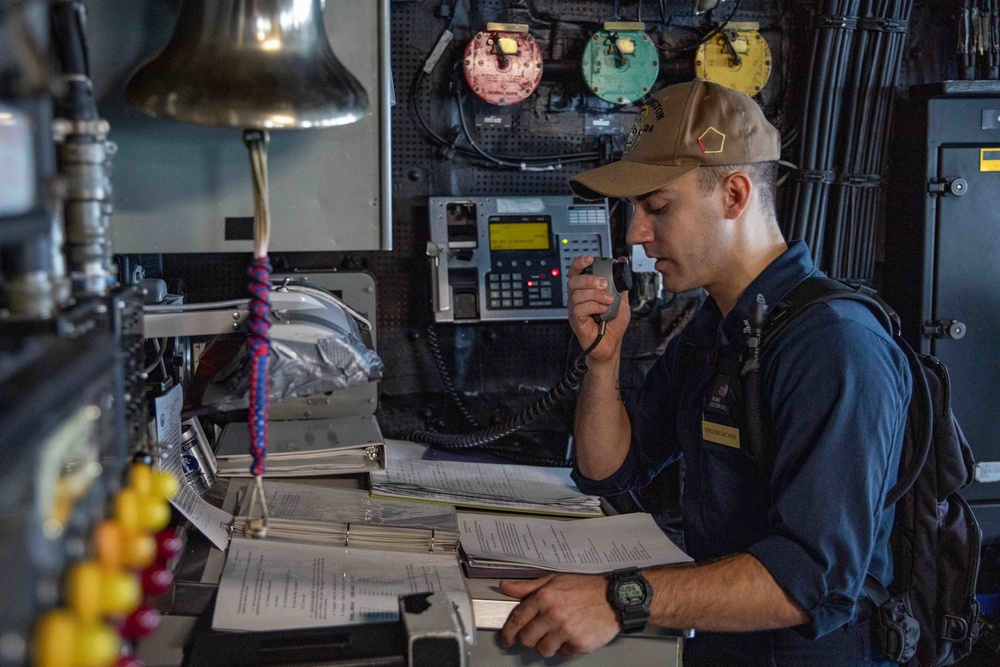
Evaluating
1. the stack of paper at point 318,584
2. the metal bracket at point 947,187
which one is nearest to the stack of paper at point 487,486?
the stack of paper at point 318,584

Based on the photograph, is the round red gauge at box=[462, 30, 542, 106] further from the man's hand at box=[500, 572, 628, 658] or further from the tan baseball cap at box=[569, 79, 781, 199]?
the man's hand at box=[500, 572, 628, 658]

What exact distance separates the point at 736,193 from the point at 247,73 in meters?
1.01

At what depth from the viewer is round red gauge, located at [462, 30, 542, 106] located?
252 cm

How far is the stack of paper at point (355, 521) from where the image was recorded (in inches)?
59.1

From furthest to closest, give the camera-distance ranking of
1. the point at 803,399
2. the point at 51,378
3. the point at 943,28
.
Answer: the point at 943,28 → the point at 803,399 → the point at 51,378

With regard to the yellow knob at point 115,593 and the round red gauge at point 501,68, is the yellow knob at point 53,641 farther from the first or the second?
the round red gauge at point 501,68

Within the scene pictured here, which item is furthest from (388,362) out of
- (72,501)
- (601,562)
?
(72,501)

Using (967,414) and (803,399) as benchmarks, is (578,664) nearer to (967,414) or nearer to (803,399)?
(803,399)

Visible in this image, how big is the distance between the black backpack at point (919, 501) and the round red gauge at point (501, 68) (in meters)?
1.19

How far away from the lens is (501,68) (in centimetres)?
253

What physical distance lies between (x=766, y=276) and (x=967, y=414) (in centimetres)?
137

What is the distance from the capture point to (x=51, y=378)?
61cm

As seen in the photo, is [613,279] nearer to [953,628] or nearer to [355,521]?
[355,521]

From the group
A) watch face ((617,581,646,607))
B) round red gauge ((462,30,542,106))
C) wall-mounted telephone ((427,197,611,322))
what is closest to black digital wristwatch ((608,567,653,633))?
watch face ((617,581,646,607))
